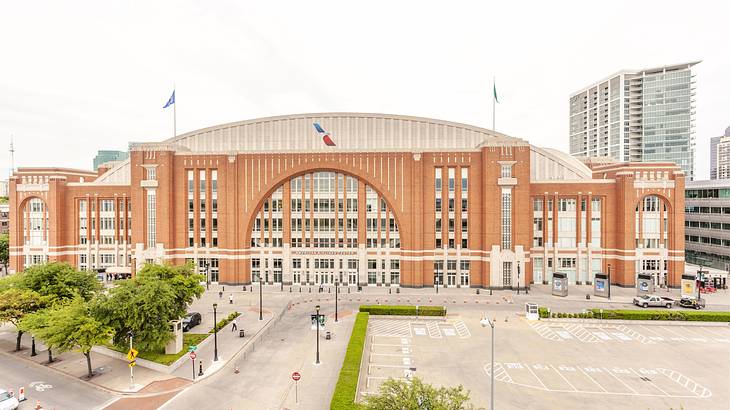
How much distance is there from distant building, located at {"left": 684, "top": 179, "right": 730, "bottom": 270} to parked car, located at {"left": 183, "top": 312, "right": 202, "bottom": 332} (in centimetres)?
9231

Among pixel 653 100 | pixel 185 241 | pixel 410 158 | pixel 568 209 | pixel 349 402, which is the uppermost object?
pixel 653 100

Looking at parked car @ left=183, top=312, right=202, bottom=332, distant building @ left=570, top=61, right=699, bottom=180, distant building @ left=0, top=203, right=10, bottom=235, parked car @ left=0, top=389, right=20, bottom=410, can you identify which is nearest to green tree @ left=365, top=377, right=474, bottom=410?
parked car @ left=0, top=389, right=20, bottom=410

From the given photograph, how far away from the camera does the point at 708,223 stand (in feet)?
232

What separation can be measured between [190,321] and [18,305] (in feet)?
45.9

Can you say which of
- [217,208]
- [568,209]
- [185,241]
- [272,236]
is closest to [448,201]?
[568,209]

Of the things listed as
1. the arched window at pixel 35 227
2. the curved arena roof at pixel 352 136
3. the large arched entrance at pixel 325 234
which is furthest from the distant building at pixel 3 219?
the large arched entrance at pixel 325 234

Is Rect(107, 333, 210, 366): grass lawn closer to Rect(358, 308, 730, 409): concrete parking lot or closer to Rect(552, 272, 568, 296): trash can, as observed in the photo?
Rect(358, 308, 730, 409): concrete parking lot

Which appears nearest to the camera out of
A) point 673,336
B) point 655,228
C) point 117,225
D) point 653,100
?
point 673,336

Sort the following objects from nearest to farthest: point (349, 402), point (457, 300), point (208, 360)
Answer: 1. point (349, 402)
2. point (208, 360)
3. point (457, 300)

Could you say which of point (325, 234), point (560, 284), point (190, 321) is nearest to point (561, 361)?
point (560, 284)

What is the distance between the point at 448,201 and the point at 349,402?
40393 millimetres

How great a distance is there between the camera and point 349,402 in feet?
66.0

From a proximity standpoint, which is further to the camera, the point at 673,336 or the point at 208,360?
the point at 673,336

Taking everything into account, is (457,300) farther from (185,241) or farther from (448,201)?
(185,241)
